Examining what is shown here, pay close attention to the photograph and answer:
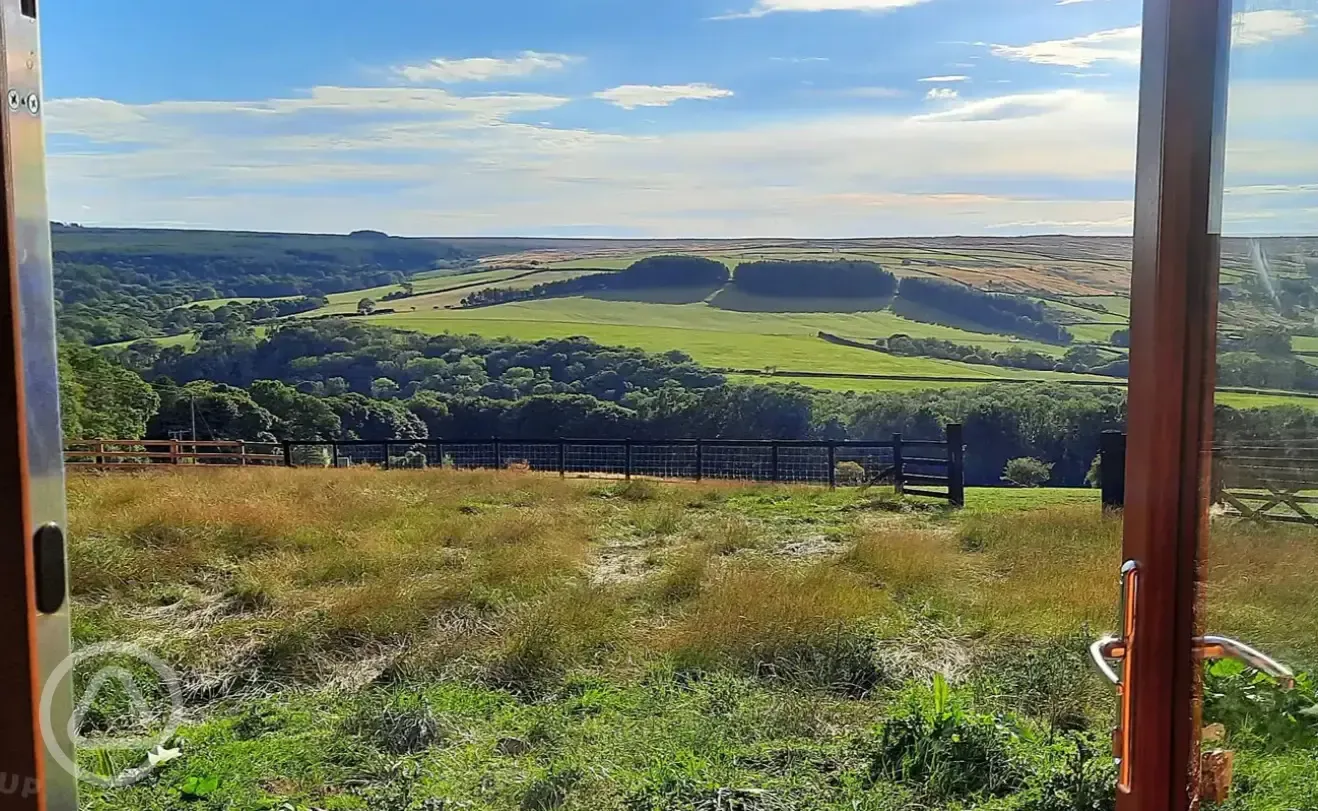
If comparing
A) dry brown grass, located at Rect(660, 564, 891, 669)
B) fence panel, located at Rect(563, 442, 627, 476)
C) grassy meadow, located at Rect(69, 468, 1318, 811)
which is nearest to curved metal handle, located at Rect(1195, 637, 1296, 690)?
grassy meadow, located at Rect(69, 468, 1318, 811)

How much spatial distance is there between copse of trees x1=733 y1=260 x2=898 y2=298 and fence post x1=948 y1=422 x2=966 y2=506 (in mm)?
522

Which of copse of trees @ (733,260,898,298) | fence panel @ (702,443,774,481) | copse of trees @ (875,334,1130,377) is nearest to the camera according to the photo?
copse of trees @ (875,334,1130,377)

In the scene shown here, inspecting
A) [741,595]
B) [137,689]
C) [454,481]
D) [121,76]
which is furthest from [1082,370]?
[121,76]

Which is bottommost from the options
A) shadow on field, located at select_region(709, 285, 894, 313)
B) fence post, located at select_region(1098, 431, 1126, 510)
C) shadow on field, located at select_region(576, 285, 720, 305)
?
fence post, located at select_region(1098, 431, 1126, 510)

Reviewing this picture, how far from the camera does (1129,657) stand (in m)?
0.61

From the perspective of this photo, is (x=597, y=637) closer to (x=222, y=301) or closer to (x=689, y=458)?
(x=689, y=458)

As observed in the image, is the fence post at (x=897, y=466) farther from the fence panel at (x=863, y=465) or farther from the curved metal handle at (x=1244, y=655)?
the curved metal handle at (x=1244, y=655)

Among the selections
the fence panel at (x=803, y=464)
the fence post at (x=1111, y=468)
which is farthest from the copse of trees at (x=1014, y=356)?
the fence panel at (x=803, y=464)

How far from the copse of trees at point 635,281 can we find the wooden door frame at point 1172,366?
8.31ft

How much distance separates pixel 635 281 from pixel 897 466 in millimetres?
1131

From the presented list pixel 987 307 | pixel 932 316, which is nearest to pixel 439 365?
pixel 932 316

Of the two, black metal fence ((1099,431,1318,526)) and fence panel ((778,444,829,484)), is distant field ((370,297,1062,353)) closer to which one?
fence panel ((778,444,829,484))

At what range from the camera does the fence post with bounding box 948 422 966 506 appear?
122 inches

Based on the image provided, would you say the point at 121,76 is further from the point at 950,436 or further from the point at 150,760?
the point at 950,436
